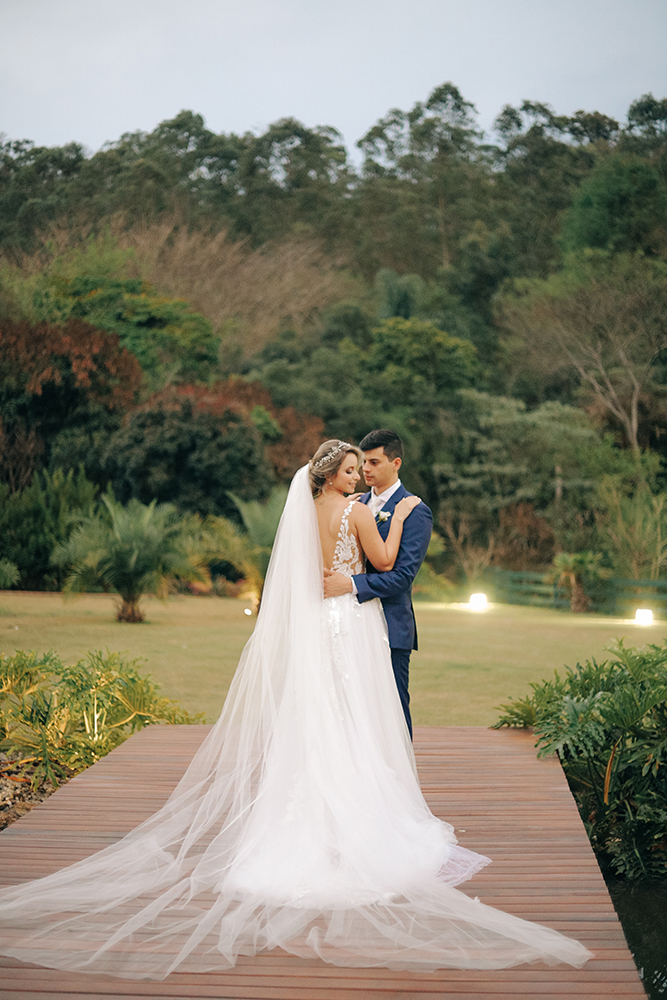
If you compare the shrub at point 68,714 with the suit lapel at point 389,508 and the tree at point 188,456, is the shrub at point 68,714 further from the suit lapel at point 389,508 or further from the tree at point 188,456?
the tree at point 188,456

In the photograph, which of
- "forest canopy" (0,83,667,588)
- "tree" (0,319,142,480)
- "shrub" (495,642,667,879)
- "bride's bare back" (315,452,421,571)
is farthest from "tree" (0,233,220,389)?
Result: "bride's bare back" (315,452,421,571)

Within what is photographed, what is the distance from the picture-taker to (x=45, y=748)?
4.99 m

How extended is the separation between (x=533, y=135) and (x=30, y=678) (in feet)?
91.8

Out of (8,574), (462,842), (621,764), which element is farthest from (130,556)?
(462,842)

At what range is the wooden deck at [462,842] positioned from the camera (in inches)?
92.7

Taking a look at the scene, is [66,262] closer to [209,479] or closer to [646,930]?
[209,479]

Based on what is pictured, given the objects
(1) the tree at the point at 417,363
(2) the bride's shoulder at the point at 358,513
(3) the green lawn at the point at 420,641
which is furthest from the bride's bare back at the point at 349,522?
(1) the tree at the point at 417,363

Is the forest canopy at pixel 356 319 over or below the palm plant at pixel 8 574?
over

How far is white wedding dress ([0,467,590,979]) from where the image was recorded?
2568 mm

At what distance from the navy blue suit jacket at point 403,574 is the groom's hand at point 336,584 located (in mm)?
89

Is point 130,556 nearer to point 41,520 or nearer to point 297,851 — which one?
point 41,520

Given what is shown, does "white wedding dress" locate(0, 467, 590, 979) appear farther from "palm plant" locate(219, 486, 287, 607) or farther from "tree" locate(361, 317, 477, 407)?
"tree" locate(361, 317, 477, 407)

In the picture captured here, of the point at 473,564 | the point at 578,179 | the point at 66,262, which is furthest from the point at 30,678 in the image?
the point at 578,179

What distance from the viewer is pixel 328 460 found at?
3.31 meters
